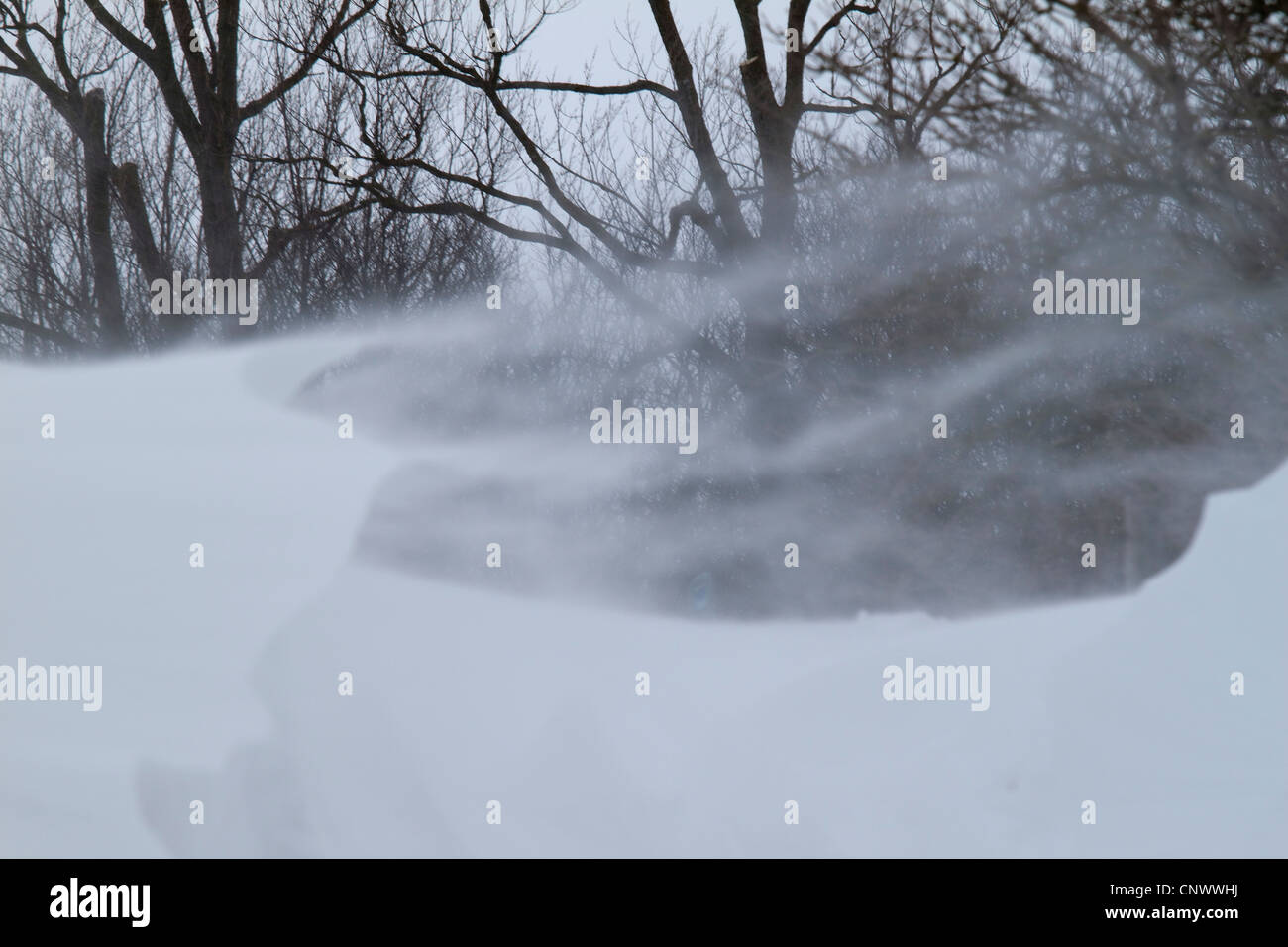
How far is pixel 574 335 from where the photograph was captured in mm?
2105

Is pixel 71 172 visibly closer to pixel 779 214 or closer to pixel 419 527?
pixel 419 527

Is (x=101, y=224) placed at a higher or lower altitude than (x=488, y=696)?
higher

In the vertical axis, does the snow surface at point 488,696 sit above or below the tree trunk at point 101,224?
below

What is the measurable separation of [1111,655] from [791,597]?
66 centimetres

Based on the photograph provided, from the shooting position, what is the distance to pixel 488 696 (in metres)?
2.10

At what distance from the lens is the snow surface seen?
6.85 feet

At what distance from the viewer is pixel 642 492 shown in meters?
2.11

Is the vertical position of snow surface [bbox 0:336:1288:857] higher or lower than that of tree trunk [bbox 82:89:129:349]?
lower

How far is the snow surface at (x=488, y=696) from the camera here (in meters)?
2.09

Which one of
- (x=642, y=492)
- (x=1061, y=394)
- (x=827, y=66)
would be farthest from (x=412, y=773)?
(x=827, y=66)

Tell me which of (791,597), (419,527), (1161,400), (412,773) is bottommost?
(412,773)
